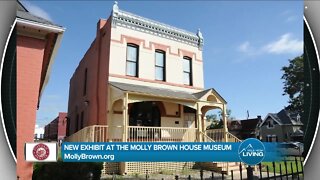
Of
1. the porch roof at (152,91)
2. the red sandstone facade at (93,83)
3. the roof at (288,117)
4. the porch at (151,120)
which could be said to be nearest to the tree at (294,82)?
the roof at (288,117)

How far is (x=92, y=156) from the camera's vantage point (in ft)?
17.2

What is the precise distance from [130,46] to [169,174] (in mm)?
4872

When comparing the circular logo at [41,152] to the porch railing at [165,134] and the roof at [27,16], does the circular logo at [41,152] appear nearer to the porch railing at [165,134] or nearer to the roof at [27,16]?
the roof at [27,16]

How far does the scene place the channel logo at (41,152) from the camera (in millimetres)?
4855

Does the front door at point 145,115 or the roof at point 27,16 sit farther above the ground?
the roof at point 27,16

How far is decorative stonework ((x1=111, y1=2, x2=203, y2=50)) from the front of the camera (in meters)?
10.4

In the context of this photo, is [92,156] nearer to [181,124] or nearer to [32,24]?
[32,24]

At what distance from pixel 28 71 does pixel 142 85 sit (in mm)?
5545

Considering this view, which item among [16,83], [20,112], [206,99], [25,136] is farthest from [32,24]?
[206,99]

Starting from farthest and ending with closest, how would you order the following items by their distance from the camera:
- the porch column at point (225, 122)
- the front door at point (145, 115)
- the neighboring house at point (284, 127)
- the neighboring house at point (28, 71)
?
the front door at point (145, 115) < the porch column at point (225, 122) < the neighboring house at point (284, 127) < the neighboring house at point (28, 71)

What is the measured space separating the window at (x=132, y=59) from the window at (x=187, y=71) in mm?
2153

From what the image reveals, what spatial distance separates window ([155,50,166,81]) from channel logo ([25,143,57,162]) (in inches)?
261

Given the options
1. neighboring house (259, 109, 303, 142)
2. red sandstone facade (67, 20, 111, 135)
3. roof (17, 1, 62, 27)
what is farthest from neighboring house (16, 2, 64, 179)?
neighboring house (259, 109, 303, 142)

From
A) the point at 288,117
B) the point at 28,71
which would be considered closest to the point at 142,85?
the point at 288,117
